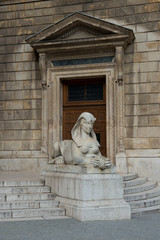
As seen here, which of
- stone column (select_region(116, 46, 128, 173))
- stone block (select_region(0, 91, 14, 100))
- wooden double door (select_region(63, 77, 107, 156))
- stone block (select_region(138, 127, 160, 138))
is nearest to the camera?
stone block (select_region(138, 127, 160, 138))

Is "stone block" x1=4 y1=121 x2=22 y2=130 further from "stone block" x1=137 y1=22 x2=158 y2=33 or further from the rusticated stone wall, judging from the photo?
"stone block" x1=137 y1=22 x2=158 y2=33

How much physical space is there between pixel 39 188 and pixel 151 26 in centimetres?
688

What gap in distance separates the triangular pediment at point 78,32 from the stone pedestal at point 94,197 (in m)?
5.83

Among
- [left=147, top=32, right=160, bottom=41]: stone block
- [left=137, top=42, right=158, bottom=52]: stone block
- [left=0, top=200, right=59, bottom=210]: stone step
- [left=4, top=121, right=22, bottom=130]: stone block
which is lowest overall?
[left=0, top=200, right=59, bottom=210]: stone step

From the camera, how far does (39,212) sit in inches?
311

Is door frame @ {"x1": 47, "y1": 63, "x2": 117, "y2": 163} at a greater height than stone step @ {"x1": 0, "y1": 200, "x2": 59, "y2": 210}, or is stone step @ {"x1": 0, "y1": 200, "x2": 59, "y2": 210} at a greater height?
door frame @ {"x1": 47, "y1": 63, "x2": 117, "y2": 163}

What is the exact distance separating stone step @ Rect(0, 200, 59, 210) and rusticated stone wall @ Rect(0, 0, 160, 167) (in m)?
4.78

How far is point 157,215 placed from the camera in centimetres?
820

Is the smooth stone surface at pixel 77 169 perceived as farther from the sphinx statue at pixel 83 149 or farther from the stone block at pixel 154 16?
the stone block at pixel 154 16

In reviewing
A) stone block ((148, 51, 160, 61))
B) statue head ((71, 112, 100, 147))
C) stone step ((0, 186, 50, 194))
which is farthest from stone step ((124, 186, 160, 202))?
stone block ((148, 51, 160, 61))

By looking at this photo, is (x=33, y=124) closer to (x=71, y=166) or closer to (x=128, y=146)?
(x=128, y=146)

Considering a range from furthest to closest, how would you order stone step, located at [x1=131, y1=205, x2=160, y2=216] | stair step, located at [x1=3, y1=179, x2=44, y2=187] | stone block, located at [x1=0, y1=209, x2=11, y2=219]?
stair step, located at [x1=3, y1=179, x2=44, y2=187] < stone step, located at [x1=131, y1=205, x2=160, y2=216] < stone block, located at [x1=0, y1=209, x2=11, y2=219]

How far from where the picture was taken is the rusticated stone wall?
40.7 ft

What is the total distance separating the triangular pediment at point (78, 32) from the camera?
40.4 ft
